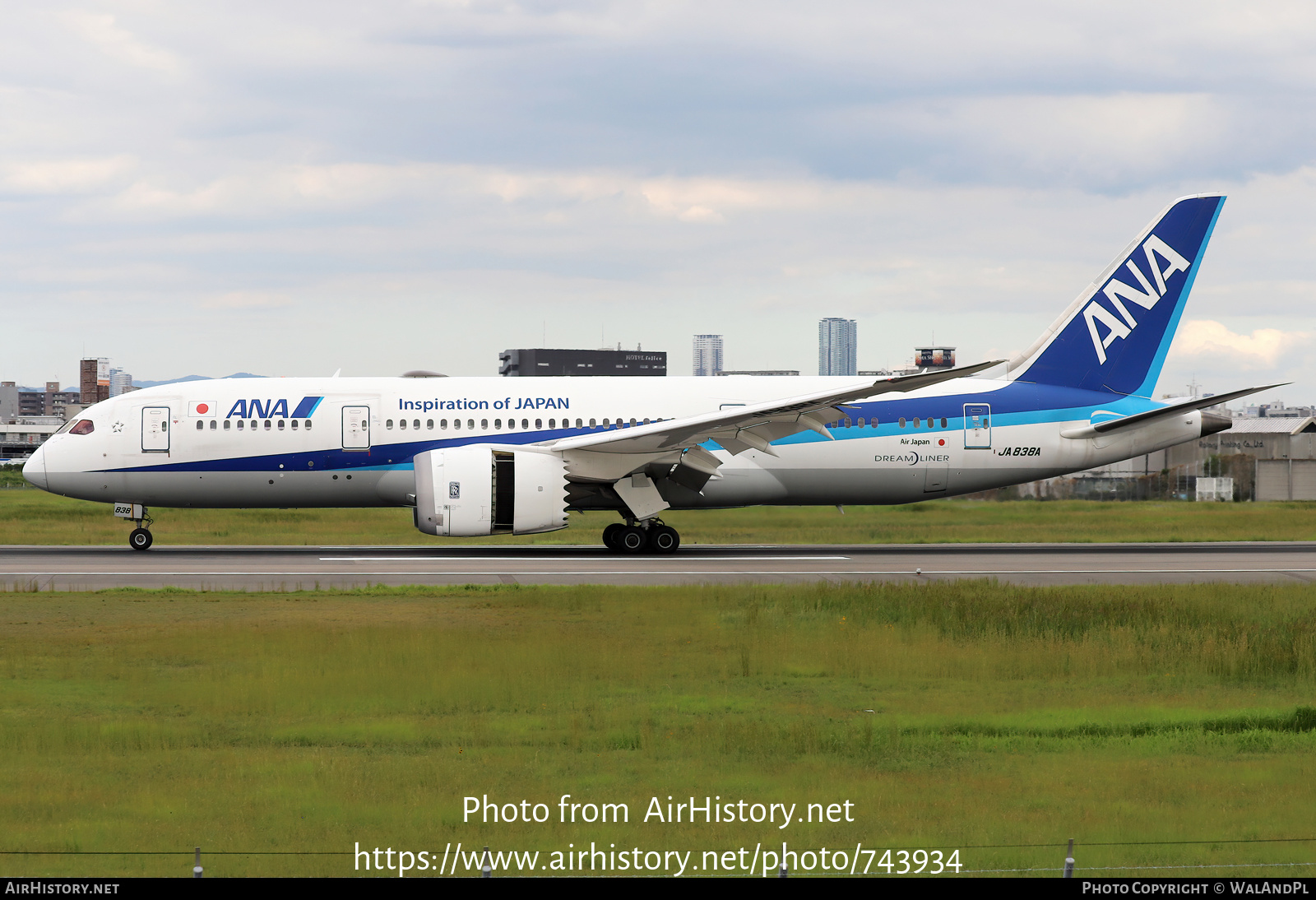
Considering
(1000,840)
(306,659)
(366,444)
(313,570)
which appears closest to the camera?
(1000,840)

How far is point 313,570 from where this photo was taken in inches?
927

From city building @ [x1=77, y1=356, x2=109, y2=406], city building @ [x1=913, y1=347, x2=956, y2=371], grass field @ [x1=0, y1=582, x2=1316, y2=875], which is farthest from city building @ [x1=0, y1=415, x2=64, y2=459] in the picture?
grass field @ [x1=0, y1=582, x2=1316, y2=875]

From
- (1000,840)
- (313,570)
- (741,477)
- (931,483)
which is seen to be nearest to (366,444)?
(313,570)

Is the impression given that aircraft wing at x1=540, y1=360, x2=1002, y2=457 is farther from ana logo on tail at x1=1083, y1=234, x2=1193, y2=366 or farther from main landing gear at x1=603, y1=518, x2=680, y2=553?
ana logo on tail at x1=1083, y1=234, x2=1193, y2=366

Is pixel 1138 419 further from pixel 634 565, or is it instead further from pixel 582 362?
pixel 582 362

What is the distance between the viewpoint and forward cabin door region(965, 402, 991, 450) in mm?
28422

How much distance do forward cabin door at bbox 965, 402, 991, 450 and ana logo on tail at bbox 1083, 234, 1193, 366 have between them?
11.6ft

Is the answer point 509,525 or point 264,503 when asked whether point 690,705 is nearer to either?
point 509,525

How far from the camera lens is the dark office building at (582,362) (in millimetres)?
103688

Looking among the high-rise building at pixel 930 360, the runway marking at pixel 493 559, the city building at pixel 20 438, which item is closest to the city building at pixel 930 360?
the high-rise building at pixel 930 360

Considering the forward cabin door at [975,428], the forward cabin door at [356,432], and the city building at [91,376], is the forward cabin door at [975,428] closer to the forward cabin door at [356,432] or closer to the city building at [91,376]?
the forward cabin door at [356,432]

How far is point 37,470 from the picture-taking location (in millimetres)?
27562
